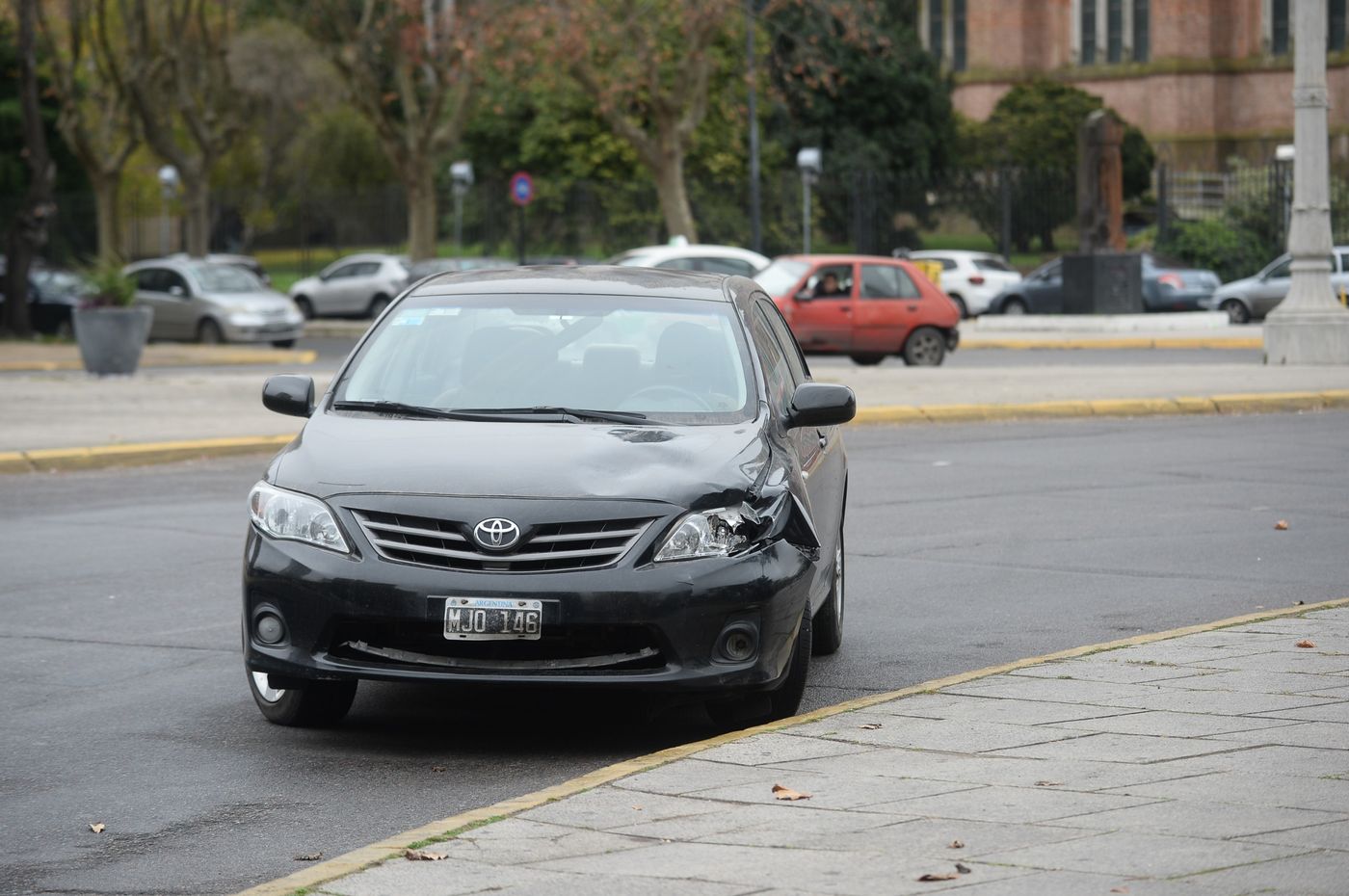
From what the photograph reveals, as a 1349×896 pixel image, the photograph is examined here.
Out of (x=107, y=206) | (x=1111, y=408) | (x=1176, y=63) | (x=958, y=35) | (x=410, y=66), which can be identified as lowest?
(x=1111, y=408)

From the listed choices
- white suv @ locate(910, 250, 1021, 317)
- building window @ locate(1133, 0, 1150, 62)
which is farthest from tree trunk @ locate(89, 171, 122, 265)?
building window @ locate(1133, 0, 1150, 62)

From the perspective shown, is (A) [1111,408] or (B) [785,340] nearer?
(B) [785,340]

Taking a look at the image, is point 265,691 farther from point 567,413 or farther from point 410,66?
point 410,66

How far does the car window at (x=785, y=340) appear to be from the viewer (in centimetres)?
843

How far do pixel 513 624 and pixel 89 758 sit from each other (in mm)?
1430

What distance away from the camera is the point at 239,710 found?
23.6 ft

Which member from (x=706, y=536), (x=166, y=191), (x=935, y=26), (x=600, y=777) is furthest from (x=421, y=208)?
(x=600, y=777)

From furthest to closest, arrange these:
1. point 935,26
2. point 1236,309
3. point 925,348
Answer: point 935,26
point 1236,309
point 925,348

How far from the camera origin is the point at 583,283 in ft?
25.9

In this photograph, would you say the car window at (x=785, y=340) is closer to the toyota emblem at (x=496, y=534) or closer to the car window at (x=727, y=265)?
the toyota emblem at (x=496, y=534)

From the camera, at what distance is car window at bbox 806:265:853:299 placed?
26.3 meters

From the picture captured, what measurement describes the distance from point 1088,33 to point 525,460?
68.8 meters

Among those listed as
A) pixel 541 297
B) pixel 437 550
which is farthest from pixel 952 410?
pixel 437 550

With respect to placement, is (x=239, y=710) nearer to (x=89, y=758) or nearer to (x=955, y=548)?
(x=89, y=758)
